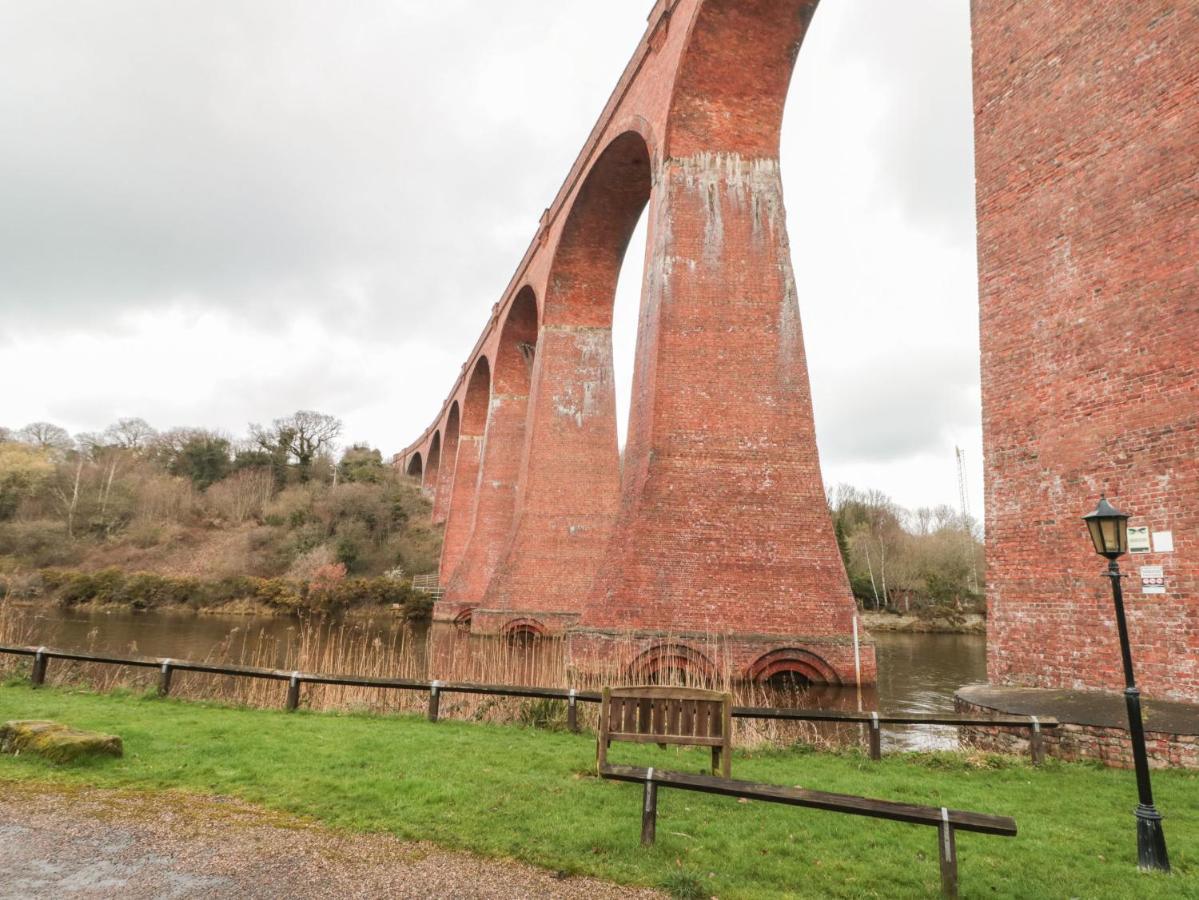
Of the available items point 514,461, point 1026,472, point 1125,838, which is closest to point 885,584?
point 514,461

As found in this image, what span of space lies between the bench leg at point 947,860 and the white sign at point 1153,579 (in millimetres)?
3128

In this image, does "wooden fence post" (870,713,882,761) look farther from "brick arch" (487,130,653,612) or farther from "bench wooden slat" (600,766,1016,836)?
"brick arch" (487,130,653,612)

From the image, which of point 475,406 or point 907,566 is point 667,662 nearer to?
point 475,406

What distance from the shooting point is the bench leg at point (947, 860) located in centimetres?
255

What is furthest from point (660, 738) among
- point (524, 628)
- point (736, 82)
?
point (524, 628)

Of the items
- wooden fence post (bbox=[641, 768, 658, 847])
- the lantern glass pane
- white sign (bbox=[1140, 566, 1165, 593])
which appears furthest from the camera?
white sign (bbox=[1140, 566, 1165, 593])

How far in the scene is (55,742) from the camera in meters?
4.02

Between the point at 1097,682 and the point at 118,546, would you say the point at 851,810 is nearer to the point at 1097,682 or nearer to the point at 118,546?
the point at 1097,682

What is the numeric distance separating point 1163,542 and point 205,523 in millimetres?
39910

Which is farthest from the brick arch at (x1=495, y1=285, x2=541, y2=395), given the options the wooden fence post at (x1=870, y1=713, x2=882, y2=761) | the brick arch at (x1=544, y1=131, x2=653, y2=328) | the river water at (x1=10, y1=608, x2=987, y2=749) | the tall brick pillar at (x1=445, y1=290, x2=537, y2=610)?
the wooden fence post at (x1=870, y1=713, x2=882, y2=761)

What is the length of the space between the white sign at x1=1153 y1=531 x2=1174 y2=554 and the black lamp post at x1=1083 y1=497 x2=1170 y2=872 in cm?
189

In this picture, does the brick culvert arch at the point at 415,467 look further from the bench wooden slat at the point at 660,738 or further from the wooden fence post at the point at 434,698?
the bench wooden slat at the point at 660,738

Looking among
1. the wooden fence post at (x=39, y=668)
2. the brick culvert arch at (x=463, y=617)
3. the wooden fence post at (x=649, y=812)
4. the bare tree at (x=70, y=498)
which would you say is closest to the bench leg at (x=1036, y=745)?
the wooden fence post at (x=649, y=812)

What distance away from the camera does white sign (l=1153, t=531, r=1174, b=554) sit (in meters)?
4.60
